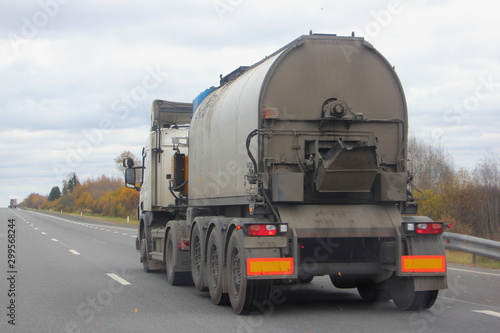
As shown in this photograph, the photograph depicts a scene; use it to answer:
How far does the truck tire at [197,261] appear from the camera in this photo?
10.5 m

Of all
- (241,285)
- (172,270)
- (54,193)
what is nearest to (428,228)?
(241,285)

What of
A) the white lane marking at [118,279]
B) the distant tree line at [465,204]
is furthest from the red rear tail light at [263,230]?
the distant tree line at [465,204]

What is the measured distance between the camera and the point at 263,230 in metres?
8.02

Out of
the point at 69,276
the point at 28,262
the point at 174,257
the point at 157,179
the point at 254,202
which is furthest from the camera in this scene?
the point at 28,262

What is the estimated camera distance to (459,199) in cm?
2483

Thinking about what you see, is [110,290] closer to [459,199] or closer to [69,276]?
[69,276]

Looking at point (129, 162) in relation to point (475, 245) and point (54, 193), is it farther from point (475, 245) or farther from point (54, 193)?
point (54, 193)

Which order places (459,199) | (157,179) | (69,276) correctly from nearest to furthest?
(69,276) → (157,179) → (459,199)

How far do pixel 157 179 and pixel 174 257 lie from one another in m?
3.43

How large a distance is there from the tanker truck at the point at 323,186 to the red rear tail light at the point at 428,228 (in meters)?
0.01

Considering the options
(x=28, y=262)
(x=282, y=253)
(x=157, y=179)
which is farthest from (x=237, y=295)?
(x=28, y=262)

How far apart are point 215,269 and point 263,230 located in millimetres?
1910

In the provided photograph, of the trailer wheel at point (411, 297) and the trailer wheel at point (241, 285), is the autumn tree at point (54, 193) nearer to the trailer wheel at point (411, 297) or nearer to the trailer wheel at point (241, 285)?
the trailer wheel at point (241, 285)

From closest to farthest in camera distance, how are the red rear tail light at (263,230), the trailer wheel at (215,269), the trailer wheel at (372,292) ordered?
the red rear tail light at (263,230) < the trailer wheel at (215,269) < the trailer wheel at (372,292)
